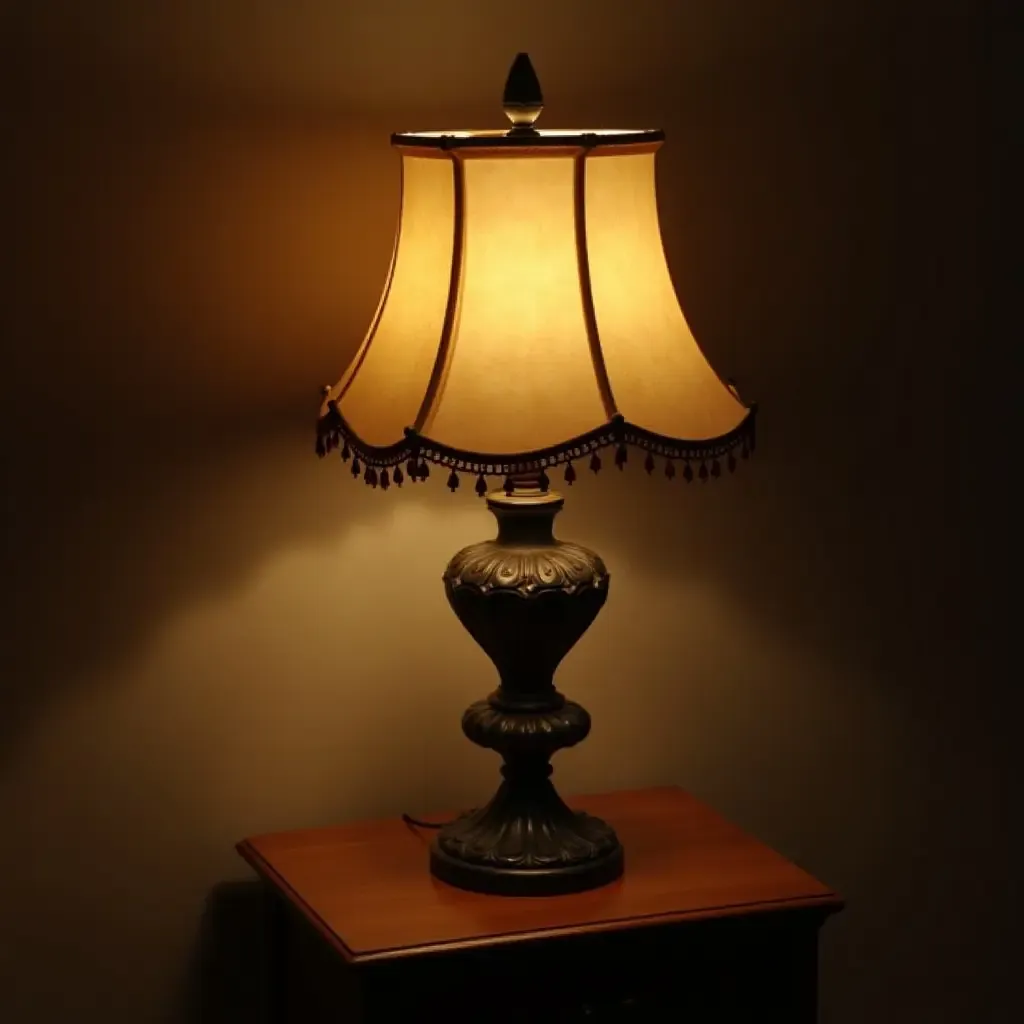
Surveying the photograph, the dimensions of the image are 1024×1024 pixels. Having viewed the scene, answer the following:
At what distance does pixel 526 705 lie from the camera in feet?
5.59

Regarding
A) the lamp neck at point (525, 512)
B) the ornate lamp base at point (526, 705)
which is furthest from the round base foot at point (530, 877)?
the lamp neck at point (525, 512)

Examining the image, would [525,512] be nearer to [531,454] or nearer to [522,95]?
[531,454]

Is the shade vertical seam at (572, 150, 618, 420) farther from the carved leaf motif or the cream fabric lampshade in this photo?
the carved leaf motif

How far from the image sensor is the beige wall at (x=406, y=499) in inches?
71.4

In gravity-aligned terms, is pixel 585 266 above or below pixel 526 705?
above

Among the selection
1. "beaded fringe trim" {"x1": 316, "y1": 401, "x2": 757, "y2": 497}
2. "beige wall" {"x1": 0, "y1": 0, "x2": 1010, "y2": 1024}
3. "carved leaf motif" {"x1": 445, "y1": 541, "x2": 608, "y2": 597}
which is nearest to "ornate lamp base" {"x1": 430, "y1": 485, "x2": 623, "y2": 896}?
"carved leaf motif" {"x1": 445, "y1": 541, "x2": 608, "y2": 597}

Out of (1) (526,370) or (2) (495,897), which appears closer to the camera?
(1) (526,370)

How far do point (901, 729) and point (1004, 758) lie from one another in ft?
0.48

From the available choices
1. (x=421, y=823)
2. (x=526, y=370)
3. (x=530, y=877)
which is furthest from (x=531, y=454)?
(x=421, y=823)

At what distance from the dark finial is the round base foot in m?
0.66

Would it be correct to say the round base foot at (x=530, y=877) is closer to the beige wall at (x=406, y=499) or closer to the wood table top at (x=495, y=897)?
the wood table top at (x=495, y=897)

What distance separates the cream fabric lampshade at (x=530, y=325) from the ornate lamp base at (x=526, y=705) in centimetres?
15

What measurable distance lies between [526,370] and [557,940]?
49cm

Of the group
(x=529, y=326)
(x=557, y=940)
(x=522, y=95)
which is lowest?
(x=557, y=940)
